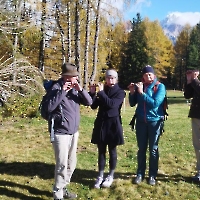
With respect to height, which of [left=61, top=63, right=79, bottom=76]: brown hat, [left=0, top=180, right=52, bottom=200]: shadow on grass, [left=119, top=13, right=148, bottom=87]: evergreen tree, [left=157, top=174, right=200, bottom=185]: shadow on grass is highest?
[left=119, top=13, right=148, bottom=87]: evergreen tree

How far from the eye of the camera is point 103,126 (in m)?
4.55

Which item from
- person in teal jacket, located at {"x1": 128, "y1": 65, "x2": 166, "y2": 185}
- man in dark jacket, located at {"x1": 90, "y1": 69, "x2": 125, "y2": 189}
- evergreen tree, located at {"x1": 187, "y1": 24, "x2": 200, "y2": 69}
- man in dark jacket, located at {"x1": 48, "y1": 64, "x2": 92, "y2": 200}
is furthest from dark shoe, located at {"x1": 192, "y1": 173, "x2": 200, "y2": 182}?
evergreen tree, located at {"x1": 187, "y1": 24, "x2": 200, "y2": 69}

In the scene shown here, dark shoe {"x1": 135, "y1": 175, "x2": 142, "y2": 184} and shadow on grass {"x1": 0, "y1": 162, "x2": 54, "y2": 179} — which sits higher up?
dark shoe {"x1": 135, "y1": 175, "x2": 142, "y2": 184}

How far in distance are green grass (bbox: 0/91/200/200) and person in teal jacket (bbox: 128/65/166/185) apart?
60 cm

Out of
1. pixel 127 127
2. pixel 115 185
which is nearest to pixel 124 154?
pixel 115 185

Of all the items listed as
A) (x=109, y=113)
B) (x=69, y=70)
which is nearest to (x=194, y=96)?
(x=109, y=113)

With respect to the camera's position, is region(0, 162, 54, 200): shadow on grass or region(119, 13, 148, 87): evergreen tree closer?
region(0, 162, 54, 200): shadow on grass

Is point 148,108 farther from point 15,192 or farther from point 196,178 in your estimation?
point 15,192

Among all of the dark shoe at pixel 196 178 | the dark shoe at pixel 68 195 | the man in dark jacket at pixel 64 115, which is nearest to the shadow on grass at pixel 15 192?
the dark shoe at pixel 68 195

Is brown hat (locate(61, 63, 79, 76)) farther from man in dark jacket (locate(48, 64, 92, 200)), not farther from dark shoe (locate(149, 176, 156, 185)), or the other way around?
dark shoe (locate(149, 176, 156, 185))

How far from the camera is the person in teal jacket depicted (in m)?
4.44

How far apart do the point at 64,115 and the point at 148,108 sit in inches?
53.5

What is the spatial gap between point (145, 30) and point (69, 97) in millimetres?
42802

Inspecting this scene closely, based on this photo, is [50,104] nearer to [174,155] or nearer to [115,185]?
[115,185]
